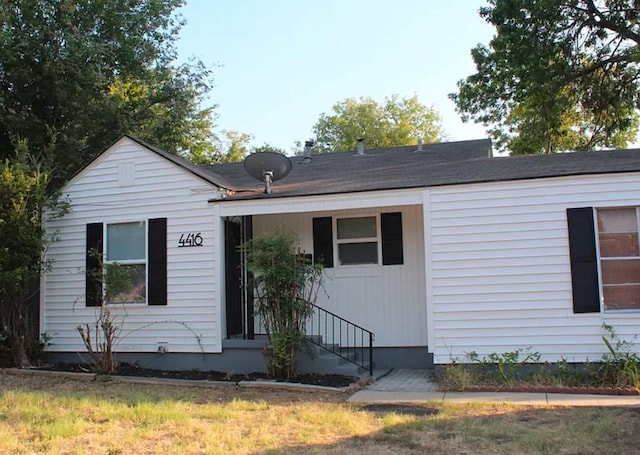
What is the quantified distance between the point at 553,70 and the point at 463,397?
1190 centimetres

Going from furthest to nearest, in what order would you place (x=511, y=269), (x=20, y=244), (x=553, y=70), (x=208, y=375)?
(x=553, y=70)
(x=20, y=244)
(x=208, y=375)
(x=511, y=269)

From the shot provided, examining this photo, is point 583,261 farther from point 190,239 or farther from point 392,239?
point 190,239

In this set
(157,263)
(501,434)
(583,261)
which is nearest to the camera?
(501,434)

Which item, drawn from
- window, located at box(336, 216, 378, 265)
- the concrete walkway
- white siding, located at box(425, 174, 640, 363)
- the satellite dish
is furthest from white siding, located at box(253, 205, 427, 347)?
the concrete walkway

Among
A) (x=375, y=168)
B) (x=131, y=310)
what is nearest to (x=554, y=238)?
(x=375, y=168)

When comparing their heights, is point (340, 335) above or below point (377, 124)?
below

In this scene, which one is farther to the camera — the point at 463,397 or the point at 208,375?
the point at 208,375

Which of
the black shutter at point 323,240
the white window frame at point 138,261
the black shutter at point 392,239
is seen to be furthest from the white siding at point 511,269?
the white window frame at point 138,261

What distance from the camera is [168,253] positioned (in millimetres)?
9719

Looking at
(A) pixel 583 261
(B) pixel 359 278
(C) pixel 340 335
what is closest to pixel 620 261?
(A) pixel 583 261

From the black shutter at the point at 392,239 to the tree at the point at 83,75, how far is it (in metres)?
7.52

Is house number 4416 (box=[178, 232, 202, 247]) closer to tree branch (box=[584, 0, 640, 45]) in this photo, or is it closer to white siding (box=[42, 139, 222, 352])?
white siding (box=[42, 139, 222, 352])

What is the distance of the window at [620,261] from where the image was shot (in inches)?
313

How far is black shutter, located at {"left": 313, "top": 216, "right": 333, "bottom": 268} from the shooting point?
1035 centimetres
